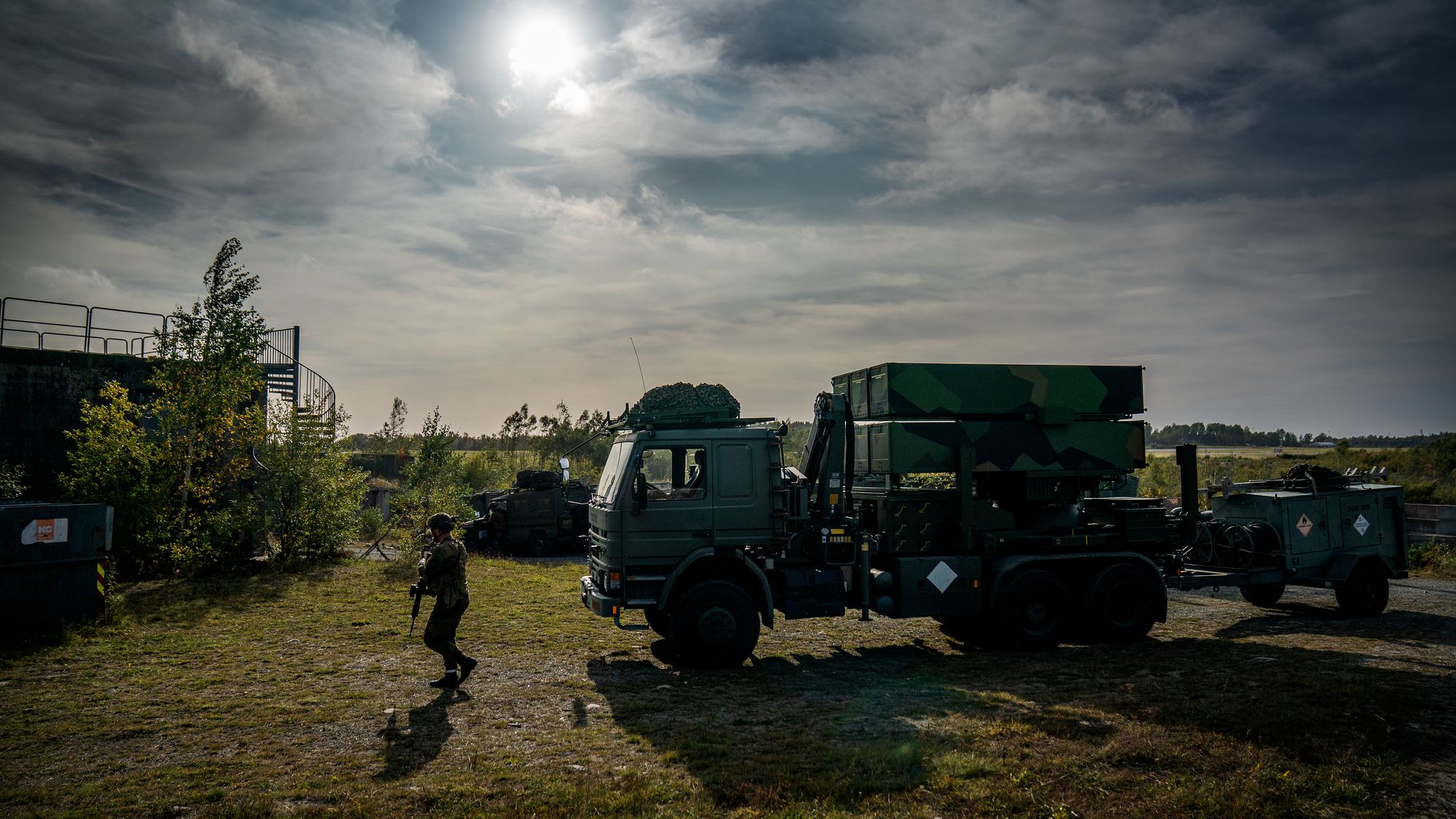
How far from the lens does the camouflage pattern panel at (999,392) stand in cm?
1045

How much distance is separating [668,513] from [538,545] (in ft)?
45.9

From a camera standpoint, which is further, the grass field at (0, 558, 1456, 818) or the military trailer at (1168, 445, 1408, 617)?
the military trailer at (1168, 445, 1408, 617)

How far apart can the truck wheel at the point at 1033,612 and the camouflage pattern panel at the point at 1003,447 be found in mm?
1416

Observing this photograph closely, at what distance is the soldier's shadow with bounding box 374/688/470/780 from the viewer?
6207 millimetres

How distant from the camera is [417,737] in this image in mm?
6914

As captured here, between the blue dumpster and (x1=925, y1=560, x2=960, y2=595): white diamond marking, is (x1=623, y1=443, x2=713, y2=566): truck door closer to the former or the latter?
(x1=925, y1=560, x2=960, y2=595): white diamond marking

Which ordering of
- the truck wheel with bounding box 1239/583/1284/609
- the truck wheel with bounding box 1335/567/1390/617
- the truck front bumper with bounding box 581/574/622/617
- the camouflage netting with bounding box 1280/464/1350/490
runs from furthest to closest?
the truck wheel with bounding box 1239/583/1284/609, the camouflage netting with bounding box 1280/464/1350/490, the truck wheel with bounding box 1335/567/1390/617, the truck front bumper with bounding box 581/574/622/617

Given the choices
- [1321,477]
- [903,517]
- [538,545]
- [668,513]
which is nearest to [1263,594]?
[1321,477]

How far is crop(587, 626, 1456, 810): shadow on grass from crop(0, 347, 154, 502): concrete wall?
1777 cm

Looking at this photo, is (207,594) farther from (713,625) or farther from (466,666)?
(713,625)

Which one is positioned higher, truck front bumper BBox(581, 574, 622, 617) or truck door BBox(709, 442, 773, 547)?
truck door BBox(709, 442, 773, 547)

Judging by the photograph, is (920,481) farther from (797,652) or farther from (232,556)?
(232,556)

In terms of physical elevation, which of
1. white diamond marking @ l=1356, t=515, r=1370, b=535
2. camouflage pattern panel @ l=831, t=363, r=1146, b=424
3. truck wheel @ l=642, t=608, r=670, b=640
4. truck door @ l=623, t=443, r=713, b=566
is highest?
camouflage pattern panel @ l=831, t=363, r=1146, b=424

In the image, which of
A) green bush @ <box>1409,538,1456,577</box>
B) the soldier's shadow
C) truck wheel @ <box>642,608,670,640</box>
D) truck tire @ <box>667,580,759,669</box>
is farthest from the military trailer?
the soldier's shadow
